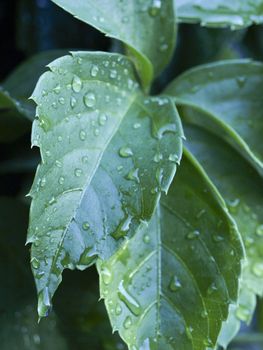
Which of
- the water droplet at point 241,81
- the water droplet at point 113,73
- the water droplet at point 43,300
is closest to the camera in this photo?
the water droplet at point 43,300

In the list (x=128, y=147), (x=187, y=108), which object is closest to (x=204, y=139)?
(x=187, y=108)

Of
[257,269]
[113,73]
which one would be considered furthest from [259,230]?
[113,73]

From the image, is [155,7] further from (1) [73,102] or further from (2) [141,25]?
(1) [73,102]

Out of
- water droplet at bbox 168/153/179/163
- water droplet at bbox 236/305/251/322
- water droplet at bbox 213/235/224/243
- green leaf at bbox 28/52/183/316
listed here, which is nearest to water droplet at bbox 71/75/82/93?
green leaf at bbox 28/52/183/316

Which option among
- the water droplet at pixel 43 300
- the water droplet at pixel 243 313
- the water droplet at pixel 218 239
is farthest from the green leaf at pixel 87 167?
the water droplet at pixel 243 313

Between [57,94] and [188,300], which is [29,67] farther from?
[188,300]

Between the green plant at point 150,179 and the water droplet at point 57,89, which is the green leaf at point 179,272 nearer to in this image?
the green plant at point 150,179
